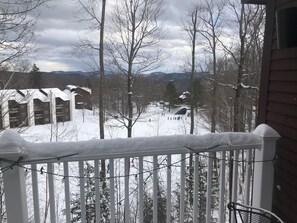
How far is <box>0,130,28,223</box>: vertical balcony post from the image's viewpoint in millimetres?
1565

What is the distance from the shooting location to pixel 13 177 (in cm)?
161

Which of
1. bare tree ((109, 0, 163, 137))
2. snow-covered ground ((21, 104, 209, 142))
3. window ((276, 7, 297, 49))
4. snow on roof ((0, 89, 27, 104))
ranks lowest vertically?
snow-covered ground ((21, 104, 209, 142))

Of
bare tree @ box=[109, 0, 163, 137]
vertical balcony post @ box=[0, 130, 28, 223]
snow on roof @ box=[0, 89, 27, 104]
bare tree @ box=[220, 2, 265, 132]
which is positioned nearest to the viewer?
Answer: vertical balcony post @ box=[0, 130, 28, 223]

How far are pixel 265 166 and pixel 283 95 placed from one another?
0.64 meters

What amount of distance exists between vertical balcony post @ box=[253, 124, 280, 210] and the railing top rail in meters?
0.05

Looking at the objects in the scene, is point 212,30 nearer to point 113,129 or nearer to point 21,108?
point 113,129

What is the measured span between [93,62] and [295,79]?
11067 mm

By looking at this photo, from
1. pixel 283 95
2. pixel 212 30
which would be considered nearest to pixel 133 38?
pixel 212 30

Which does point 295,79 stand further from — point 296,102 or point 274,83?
point 274,83

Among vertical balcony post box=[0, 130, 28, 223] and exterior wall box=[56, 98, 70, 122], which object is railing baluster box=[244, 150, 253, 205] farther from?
exterior wall box=[56, 98, 70, 122]

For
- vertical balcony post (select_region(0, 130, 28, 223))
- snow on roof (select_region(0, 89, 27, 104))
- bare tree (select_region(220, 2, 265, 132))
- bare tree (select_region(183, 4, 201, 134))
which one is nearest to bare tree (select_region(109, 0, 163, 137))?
bare tree (select_region(183, 4, 201, 134))

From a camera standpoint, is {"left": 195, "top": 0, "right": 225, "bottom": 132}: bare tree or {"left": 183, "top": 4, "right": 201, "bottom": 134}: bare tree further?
{"left": 183, "top": 4, "right": 201, "bottom": 134}: bare tree

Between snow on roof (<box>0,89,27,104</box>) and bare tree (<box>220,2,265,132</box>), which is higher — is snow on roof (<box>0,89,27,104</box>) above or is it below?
below

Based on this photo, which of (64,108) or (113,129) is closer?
(113,129)
